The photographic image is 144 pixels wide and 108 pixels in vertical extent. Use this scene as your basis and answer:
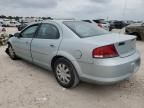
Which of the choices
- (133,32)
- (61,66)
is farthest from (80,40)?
(133,32)

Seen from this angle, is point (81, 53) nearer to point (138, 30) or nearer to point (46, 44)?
point (46, 44)

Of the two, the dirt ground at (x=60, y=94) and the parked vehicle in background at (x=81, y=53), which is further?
the dirt ground at (x=60, y=94)

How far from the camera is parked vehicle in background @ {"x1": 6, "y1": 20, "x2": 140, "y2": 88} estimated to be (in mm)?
3244

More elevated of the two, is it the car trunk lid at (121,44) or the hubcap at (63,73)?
the car trunk lid at (121,44)

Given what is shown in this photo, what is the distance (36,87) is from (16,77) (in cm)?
90

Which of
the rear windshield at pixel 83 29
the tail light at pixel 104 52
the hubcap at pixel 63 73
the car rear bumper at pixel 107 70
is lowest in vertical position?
the hubcap at pixel 63 73

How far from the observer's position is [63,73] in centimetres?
394

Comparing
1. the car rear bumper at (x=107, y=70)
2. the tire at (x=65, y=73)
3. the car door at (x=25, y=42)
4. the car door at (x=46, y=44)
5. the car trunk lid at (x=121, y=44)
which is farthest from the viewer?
the car door at (x=25, y=42)

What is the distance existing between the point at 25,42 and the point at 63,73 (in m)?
1.81

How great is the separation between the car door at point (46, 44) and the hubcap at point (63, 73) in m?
0.32

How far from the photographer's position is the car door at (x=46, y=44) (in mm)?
4062

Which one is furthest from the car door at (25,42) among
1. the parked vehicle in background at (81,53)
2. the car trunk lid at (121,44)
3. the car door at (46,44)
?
the car trunk lid at (121,44)

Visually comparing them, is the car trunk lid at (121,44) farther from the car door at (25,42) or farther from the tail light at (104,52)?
the car door at (25,42)

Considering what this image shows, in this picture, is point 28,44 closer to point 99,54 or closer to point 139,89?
point 99,54
